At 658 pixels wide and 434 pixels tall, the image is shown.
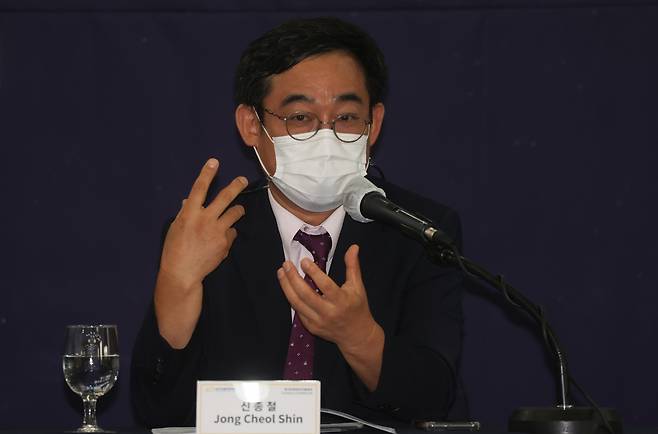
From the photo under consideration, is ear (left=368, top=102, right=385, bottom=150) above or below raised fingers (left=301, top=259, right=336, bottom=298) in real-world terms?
above

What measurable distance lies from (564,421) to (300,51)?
119 centimetres

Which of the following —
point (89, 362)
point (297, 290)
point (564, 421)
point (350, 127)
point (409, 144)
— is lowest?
point (564, 421)

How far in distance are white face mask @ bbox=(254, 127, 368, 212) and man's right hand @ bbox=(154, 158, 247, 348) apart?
35 centimetres

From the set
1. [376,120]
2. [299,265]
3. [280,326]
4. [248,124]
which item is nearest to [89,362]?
[280,326]

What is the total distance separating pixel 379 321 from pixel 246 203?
466 mm

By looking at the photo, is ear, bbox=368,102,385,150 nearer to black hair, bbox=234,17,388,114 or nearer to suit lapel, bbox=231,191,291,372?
black hair, bbox=234,17,388,114

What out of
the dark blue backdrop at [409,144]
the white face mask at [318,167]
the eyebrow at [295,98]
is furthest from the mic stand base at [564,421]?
the dark blue backdrop at [409,144]

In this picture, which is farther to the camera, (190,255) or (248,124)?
(248,124)

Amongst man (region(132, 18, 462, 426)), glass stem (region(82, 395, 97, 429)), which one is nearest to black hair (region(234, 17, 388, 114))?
man (region(132, 18, 462, 426))

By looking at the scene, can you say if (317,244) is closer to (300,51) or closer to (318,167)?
(318,167)

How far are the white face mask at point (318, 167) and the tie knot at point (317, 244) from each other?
66 millimetres

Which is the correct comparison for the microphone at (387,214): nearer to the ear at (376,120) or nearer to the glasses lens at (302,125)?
the glasses lens at (302,125)

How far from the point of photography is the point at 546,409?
1619 mm

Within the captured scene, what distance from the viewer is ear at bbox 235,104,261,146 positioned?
2.49 metres
